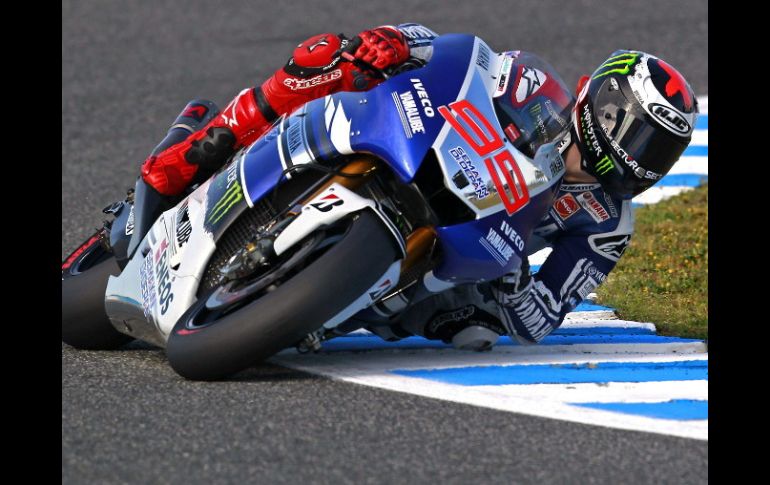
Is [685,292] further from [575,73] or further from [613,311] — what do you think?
[575,73]

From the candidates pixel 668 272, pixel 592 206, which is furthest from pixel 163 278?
pixel 668 272

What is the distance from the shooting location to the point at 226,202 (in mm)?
5422

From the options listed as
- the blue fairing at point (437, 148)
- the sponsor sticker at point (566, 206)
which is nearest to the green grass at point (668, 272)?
the sponsor sticker at point (566, 206)

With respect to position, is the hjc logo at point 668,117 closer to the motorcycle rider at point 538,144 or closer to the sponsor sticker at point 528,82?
the motorcycle rider at point 538,144

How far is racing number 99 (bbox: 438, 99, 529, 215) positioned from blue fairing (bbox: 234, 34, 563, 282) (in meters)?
0.01

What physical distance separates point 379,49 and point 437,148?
0.50 m

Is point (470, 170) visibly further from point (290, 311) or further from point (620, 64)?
point (620, 64)

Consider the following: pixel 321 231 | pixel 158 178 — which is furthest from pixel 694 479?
pixel 158 178

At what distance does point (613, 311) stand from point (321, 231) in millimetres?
2279

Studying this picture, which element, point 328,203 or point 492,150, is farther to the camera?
point 492,150

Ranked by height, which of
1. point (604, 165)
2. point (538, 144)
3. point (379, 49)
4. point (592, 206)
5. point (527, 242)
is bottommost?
point (592, 206)

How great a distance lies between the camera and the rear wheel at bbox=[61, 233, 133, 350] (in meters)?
5.94

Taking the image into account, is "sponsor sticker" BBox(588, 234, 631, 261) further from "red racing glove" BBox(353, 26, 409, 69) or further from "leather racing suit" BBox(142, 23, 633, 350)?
"red racing glove" BBox(353, 26, 409, 69)

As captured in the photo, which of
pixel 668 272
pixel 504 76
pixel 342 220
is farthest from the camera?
pixel 668 272
